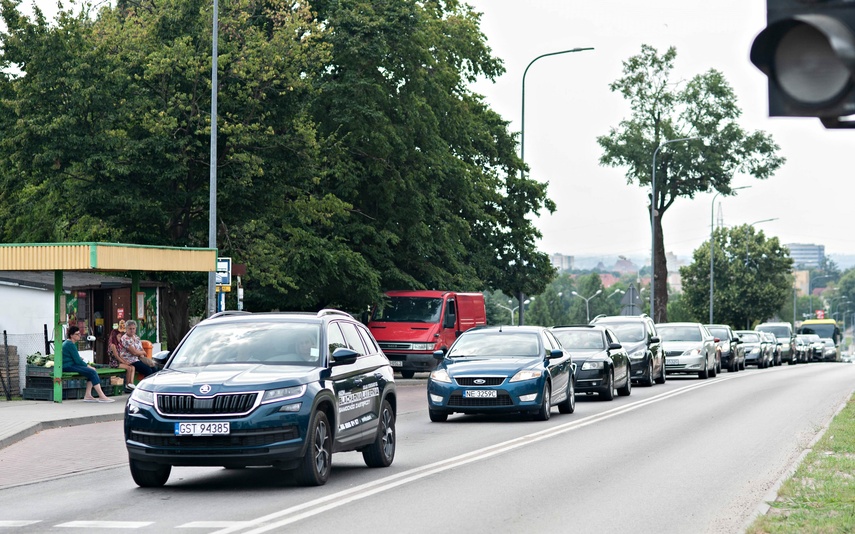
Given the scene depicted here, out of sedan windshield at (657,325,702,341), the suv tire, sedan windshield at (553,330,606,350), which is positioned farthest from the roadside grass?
sedan windshield at (657,325,702,341)

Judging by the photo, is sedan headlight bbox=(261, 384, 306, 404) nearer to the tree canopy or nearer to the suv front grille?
the suv front grille

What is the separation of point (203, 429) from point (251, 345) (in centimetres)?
144

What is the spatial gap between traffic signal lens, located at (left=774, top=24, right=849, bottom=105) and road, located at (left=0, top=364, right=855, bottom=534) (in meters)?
5.30

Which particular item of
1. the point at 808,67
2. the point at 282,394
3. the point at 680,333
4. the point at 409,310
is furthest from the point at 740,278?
the point at 808,67

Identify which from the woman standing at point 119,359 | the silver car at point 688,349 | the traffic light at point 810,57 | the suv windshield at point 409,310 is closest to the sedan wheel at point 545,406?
the woman standing at point 119,359

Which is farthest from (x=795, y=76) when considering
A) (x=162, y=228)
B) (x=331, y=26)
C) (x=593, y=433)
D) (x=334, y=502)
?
(x=331, y=26)

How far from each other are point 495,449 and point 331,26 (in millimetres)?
23025

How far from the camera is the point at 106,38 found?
106 feet

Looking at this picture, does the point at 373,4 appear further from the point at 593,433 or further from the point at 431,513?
the point at 431,513

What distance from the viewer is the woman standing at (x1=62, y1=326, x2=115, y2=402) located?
2375 centimetres

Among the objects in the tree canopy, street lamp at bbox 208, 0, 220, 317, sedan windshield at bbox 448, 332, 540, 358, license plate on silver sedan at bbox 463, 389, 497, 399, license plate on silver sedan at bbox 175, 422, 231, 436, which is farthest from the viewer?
the tree canopy

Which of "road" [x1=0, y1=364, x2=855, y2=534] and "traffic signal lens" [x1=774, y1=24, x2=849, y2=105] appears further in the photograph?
"road" [x1=0, y1=364, x2=855, y2=534]

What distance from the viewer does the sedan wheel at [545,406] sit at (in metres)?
20.6

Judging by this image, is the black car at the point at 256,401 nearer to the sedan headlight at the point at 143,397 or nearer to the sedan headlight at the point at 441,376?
the sedan headlight at the point at 143,397
